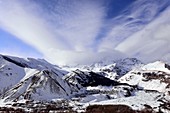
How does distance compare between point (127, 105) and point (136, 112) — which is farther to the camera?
point (127, 105)

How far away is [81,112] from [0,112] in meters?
45.4

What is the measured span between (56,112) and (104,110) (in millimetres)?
28560

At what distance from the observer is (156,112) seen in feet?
545

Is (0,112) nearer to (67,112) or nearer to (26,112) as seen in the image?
(26,112)

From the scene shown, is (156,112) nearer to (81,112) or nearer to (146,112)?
(146,112)

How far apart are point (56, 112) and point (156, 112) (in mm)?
55503

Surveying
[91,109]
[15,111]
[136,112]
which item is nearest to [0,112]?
[15,111]

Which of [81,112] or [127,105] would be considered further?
[127,105]

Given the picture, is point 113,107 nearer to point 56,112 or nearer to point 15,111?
point 56,112

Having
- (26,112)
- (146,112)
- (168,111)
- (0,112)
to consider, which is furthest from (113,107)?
(0,112)

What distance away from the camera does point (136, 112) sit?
164 metres

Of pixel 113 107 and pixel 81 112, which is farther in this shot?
pixel 113 107

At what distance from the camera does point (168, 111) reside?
172 metres

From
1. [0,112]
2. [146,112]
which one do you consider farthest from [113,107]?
[0,112]
